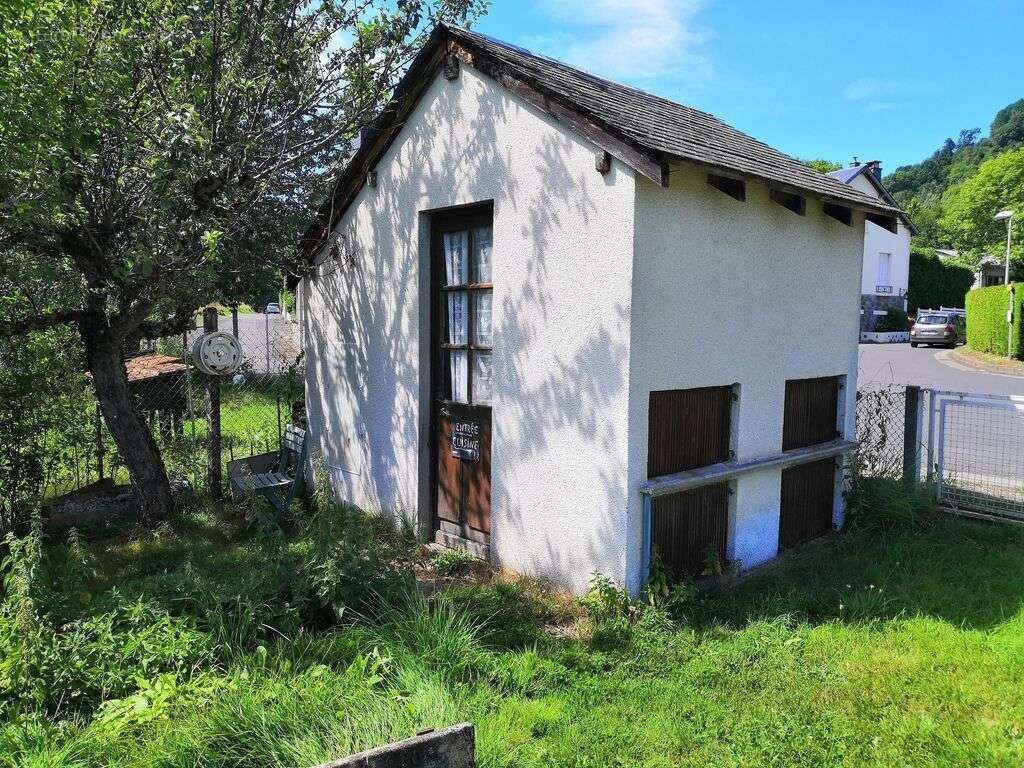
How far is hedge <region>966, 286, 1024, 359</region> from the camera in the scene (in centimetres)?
2147

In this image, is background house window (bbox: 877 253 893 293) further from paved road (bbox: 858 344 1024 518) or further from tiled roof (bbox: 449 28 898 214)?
tiled roof (bbox: 449 28 898 214)

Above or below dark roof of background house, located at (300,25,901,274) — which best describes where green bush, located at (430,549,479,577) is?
below

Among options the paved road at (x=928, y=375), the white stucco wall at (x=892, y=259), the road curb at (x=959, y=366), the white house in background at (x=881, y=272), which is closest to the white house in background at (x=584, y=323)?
the paved road at (x=928, y=375)

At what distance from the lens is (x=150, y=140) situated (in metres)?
5.09

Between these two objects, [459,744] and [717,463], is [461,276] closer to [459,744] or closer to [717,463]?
[717,463]

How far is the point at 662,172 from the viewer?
417 cm

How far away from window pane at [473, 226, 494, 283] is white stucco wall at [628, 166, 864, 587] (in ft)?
5.17

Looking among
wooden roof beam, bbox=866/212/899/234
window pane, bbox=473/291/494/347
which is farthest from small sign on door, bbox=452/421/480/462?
wooden roof beam, bbox=866/212/899/234

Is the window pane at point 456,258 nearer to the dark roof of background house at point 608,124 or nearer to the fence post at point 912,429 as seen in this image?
the dark roof of background house at point 608,124

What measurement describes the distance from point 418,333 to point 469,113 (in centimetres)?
193

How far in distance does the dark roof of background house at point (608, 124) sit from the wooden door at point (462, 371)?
3.76ft

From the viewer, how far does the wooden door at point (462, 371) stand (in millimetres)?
5672

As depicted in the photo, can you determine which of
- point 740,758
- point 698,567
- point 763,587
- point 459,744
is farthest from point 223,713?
point 763,587

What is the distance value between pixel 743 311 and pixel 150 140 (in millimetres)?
4810
